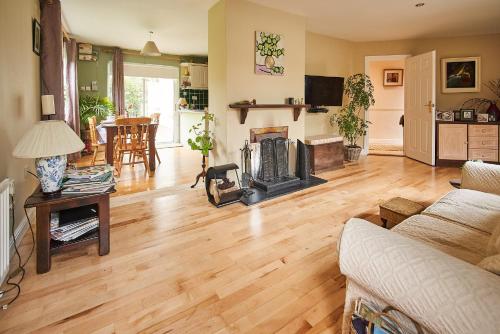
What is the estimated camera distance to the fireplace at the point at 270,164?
357 centimetres

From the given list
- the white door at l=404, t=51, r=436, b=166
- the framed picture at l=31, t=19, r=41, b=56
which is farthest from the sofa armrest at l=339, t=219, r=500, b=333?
the white door at l=404, t=51, r=436, b=166

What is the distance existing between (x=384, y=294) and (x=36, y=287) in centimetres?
192

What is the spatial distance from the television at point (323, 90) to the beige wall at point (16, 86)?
384 centimetres

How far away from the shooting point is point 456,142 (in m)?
5.00

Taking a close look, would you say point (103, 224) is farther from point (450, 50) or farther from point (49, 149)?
point (450, 50)

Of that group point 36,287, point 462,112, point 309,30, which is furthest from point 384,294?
point 462,112

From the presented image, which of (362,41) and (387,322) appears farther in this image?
(362,41)

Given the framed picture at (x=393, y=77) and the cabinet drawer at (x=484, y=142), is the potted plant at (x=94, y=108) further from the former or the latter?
the cabinet drawer at (x=484, y=142)

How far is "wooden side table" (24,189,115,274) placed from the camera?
5.85 ft

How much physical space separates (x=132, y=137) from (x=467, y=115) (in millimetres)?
5688

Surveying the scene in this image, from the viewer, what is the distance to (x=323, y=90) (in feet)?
17.0

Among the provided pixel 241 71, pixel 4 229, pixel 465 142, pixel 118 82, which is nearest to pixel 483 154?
pixel 465 142

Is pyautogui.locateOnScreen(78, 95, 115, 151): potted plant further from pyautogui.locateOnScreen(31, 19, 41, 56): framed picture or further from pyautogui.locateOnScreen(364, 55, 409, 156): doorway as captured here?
pyautogui.locateOnScreen(364, 55, 409, 156): doorway

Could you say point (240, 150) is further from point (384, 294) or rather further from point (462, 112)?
point (462, 112)
